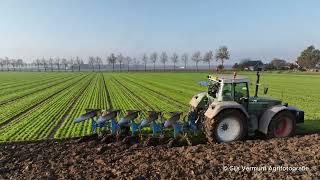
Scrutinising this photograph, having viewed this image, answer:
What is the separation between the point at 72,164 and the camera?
29.1 feet

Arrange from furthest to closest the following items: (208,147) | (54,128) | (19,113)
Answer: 1. (19,113)
2. (54,128)
3. (208,147)

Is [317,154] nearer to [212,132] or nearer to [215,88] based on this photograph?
[212,132]

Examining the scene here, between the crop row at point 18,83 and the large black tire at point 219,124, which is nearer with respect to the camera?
the large black tire at point 219,124

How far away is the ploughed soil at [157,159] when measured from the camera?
7906mm

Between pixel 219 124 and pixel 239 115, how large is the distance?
28.0 inches

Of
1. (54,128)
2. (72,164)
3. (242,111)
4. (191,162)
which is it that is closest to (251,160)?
(191,162)

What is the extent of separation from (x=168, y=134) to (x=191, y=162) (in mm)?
3301

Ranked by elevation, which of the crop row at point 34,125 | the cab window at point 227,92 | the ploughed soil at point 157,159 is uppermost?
the cab window at point 227,92

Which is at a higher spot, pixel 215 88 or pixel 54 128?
pixel 215 88

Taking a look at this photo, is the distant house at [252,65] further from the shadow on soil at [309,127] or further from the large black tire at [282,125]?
the shadow on soil at [309,127]

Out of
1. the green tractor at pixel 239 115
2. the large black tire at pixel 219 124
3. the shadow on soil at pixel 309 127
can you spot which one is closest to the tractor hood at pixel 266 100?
the green tractor at pixel 239 115

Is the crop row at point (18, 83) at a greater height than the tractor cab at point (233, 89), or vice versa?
the tractor cab at point (233, 89)

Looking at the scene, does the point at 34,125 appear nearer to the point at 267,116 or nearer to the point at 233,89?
the point at 233,89

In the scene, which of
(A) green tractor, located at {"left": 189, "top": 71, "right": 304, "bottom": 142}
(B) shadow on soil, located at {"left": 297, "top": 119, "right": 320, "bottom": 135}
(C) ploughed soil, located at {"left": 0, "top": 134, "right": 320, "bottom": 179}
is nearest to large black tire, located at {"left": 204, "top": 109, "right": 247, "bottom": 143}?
(A) green tractor, located at {"left": 189, "top": 71, "right": 304, "bottom": 142}
